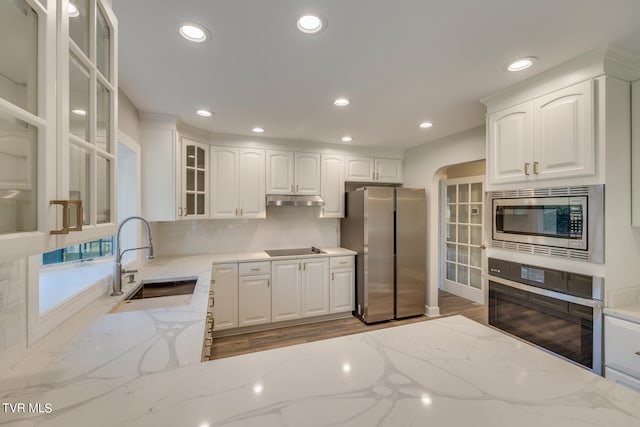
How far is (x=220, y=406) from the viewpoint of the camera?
0.63m

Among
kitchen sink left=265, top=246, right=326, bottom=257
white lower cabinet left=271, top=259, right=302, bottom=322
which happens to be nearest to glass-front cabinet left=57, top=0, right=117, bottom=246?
white lower cabinet left=271, top=259, right=302, bottom=322

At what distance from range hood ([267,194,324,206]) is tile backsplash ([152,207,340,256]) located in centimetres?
32

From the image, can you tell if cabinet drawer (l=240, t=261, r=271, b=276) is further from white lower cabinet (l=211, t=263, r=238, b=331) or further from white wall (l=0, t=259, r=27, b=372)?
white wall (l=0, t=259, r=27, b=372)

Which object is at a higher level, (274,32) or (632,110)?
(274,32)

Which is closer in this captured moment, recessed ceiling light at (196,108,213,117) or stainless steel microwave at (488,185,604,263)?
stainless steel microwave at (488,185,604,263)

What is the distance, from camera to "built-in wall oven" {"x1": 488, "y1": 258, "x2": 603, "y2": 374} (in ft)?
4.78

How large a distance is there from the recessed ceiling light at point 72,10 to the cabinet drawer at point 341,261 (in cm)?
295

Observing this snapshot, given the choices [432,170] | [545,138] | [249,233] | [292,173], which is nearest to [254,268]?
[249,233]

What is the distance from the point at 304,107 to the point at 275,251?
195cm

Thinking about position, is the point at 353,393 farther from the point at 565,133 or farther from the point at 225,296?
the point at 225,296

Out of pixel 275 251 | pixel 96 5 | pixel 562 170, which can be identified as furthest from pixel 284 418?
pixel 275 251

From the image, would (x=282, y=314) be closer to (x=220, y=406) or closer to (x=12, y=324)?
(x=12, y=324)

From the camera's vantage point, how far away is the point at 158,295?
6.79 ft

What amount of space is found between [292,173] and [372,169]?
1.18 m
